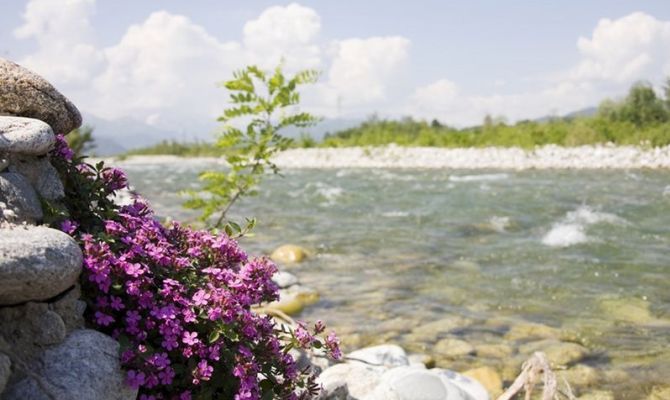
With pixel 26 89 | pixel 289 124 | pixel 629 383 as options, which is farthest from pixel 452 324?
pixel 26 89

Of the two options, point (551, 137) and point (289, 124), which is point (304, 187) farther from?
point (551, 137)

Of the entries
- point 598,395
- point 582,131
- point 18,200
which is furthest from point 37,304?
A: point 582,131

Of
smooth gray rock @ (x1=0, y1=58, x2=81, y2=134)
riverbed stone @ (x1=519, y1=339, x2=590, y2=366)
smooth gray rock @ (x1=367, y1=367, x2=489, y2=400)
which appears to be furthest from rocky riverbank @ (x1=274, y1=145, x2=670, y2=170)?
smooth gray rock @ (x1=0, y1=58, x2=81, y2=134)

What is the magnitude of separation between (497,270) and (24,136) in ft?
31.1

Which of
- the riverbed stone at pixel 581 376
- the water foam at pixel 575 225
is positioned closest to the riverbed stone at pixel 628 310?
the riverbed stone at pixel 581 376

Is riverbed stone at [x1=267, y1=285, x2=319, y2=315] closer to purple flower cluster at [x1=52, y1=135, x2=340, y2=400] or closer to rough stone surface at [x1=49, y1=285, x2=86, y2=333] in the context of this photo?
purple flower cluster at [x1=52, y1=135, x2=340, y2=400]

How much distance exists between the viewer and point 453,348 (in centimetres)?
731

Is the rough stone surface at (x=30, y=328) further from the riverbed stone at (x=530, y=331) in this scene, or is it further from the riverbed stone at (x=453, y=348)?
the riverbed stone at (x=530, y=331)

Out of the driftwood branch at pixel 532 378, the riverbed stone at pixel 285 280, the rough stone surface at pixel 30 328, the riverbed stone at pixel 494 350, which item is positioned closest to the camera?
the rough stone surface at pixel 30 328

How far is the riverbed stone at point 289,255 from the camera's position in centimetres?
1212

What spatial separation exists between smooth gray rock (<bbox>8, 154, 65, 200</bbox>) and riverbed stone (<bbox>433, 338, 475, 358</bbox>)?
5231 millimetres

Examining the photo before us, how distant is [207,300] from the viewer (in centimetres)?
296

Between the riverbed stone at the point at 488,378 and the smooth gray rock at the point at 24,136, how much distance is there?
484 cm

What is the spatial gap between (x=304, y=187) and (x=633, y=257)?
55.8 feet
